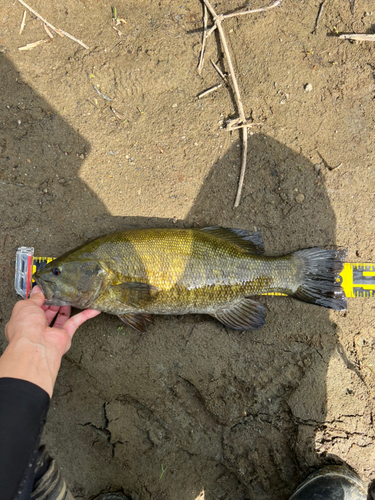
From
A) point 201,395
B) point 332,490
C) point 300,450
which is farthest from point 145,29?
point 332,490

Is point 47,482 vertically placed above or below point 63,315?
below

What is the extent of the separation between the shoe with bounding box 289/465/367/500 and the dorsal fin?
246 cm

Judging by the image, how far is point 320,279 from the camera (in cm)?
362

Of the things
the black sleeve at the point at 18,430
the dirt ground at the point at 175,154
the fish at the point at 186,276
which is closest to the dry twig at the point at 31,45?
the dirt ground at the point at 175,154

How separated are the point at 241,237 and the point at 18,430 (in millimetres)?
2704

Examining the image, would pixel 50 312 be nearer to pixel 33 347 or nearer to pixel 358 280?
pixel 33 347

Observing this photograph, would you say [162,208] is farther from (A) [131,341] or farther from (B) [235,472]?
(B) [235,472]

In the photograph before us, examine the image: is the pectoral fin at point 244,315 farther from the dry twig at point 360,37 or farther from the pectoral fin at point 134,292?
the dry twig at point 360,37

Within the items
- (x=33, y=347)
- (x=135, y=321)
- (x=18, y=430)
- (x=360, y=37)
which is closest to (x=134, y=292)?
(x=135, y=321)

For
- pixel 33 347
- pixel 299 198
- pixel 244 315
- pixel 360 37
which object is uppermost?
pixel 360 37

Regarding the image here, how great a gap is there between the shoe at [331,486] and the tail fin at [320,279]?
68.1 inches

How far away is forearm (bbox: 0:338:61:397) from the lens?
245 centimetres

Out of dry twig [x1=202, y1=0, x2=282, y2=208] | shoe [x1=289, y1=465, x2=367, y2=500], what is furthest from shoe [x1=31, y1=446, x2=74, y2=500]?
dry twig [x1=202, y1=0, x2=282, y2=208]

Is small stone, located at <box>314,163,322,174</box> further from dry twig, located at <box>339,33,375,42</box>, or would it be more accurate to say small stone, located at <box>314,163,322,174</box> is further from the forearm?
the forearm
